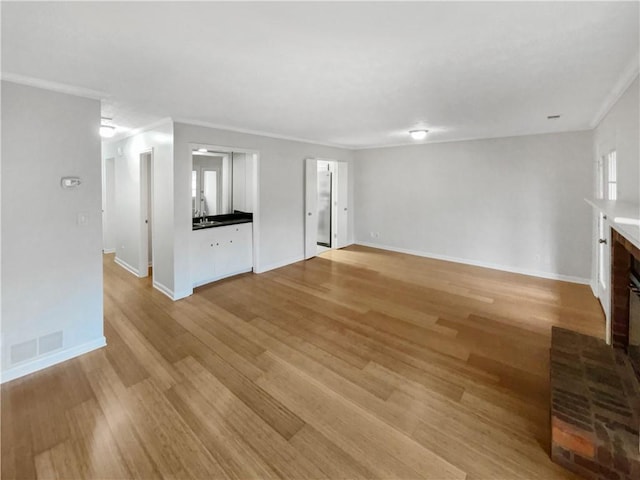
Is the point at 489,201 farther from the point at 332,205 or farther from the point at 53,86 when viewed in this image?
the point at 53,86

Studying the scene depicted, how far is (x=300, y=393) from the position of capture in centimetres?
229

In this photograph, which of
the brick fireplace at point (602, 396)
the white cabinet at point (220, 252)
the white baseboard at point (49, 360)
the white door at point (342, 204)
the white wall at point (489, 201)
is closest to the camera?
the brick fireplace at point (602, 396)

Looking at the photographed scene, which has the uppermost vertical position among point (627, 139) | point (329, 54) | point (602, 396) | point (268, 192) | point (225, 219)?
point (329, 54)

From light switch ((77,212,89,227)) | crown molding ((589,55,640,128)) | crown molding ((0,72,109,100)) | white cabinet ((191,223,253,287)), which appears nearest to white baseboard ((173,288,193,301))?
white cabinet ((191,223,253,287))

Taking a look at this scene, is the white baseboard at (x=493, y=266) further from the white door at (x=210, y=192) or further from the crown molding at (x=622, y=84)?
the white door at (x=210, y=192)

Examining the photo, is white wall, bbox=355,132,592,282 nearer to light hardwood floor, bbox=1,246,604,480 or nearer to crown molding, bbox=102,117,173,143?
light hardwood floor, bbox=1,246,604,480

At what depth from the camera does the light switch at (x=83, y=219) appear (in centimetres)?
280

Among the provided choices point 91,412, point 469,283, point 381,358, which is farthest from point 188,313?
point 469,283

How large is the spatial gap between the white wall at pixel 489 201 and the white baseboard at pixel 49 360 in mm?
5955

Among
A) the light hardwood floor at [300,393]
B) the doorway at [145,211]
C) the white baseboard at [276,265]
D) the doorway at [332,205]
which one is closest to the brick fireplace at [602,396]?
the light hardwood floor at [300,393]

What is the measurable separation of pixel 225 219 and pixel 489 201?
5.09 meters

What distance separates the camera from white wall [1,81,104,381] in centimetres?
243

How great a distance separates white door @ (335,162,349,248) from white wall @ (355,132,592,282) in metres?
0.42

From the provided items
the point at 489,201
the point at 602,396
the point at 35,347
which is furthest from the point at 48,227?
the point at 489,201
